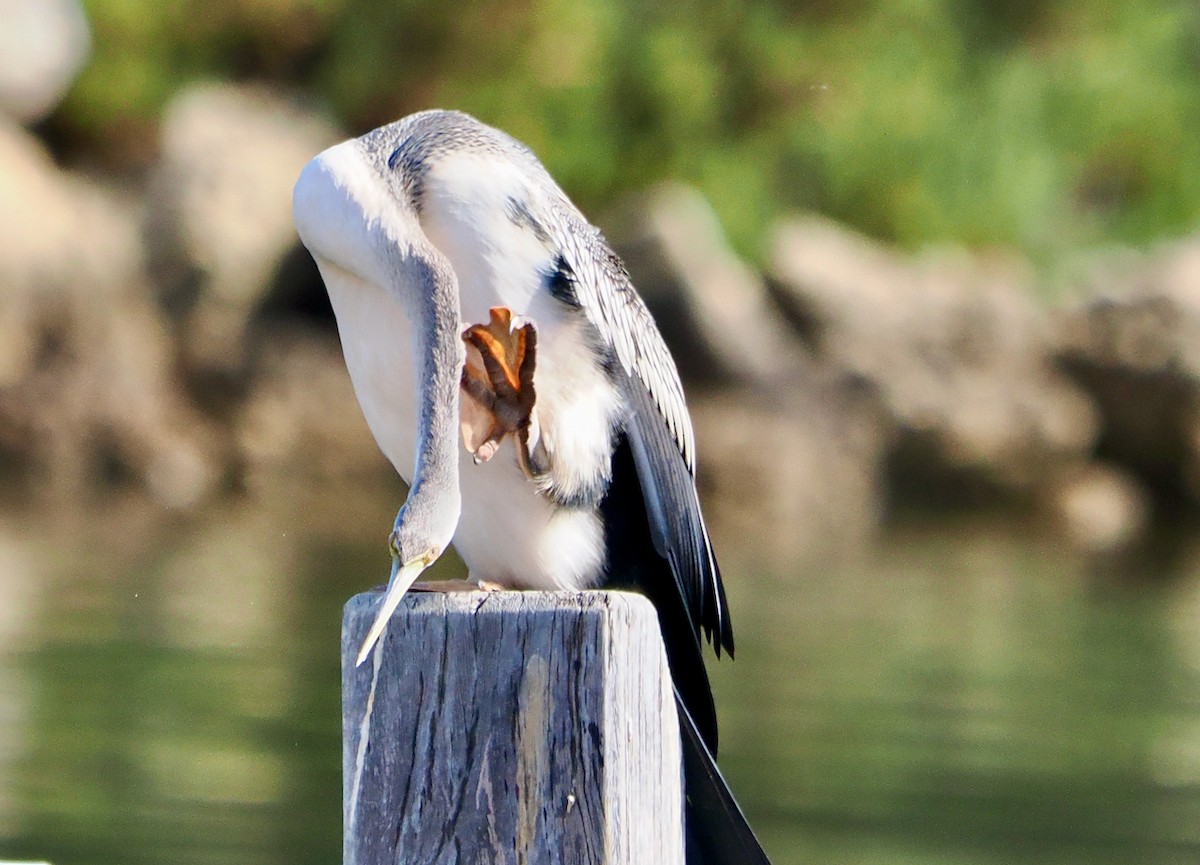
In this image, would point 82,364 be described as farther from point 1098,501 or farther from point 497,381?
point 497,381

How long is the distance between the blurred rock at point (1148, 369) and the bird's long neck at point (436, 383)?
1085cm

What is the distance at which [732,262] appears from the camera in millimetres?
13453

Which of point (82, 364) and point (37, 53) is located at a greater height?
point (37, 53)

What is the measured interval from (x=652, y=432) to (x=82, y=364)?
969cm

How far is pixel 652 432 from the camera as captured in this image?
9.62 feet

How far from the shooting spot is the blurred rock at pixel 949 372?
12.6 meters

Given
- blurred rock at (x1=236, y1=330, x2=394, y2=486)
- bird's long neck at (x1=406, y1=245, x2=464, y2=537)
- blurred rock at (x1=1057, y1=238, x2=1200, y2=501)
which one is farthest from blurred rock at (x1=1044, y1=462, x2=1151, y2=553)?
bird's long neck at (x1=406, y1=245, x2=464, y2=537)

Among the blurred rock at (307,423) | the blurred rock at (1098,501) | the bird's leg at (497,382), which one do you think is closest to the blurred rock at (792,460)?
the blurred rock at (1098,501)

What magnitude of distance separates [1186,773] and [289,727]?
265 centimetres

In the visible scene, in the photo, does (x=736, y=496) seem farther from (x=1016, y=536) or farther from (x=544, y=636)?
(x=544, y=636)

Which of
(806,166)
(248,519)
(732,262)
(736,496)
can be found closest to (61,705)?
(248,519)

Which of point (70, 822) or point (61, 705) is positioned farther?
point (61, 705)

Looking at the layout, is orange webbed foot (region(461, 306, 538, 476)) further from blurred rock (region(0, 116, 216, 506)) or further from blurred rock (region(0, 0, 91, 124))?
blurred rock (region(0, 0, 91, 124))

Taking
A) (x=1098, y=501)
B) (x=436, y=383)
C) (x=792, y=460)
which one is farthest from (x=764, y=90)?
(x=436, y=383)
